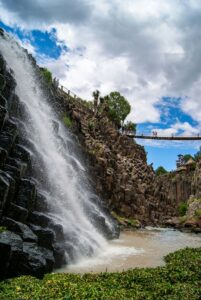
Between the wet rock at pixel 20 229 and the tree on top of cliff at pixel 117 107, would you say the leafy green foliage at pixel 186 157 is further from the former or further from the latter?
the wet rock at pixel 20 229

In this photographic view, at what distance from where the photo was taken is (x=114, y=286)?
48.8ft

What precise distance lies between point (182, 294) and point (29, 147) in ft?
69.5

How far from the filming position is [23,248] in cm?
1689

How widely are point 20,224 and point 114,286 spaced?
6.86m

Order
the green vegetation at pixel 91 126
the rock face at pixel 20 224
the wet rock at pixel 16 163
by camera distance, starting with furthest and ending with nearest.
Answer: the green vegetation at pixel 91 126 < the wet rock at pixel 16 163 < the rock face at pixel 20 224

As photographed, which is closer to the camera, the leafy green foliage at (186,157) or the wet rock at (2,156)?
the wet rock at (2,156)

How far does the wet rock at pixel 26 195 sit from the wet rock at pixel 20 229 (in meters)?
3.07

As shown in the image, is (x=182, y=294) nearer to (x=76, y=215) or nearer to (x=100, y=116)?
(x=76, y=215)

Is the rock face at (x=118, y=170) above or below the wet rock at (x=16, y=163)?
above

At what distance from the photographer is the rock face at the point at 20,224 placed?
52.1ft

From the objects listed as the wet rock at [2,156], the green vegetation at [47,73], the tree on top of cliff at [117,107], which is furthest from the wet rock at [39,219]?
the tree on top of cliff at [117,107]

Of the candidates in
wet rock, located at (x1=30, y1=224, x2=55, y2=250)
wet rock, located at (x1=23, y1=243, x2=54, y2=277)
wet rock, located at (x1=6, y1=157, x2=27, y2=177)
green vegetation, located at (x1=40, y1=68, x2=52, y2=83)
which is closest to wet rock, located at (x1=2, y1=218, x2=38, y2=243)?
wet rock, located at (x1=23, y1=243, x2=54, y2=277)

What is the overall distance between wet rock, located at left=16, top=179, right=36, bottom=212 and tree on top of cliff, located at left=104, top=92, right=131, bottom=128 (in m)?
72.6

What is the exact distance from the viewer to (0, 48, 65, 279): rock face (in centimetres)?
1588
